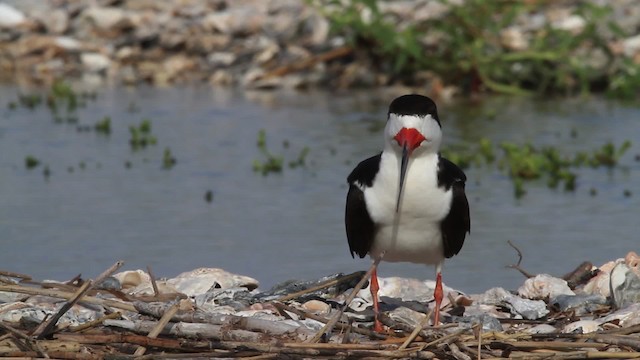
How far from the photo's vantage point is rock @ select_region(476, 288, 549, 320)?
6926 millimetres

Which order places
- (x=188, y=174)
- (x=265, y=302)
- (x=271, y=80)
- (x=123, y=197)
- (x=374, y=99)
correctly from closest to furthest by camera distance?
(x=265, y=302)
(x=123, y=197)
(x=188, y=174)
(x=374, y=99)
(x=271, y=80)

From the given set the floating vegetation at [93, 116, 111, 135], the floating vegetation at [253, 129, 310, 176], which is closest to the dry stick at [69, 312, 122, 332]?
the floating vegetation at [253, 129, 310, 176]

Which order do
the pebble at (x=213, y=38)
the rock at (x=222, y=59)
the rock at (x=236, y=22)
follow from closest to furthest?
the pebble at (x=213, y=38)
the rock at (x=222, y=59)
the rock at (x=236, y=22)

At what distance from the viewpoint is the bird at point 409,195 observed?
6.36 meters

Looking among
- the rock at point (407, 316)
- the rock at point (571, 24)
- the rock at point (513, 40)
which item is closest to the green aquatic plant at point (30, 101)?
the rock at point (513, 40)

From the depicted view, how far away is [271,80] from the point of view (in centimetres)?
1736

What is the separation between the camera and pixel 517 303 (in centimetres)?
702

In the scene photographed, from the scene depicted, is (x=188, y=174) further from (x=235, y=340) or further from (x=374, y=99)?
(x=235, y=340)

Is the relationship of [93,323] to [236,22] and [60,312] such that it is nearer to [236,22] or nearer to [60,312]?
[60,312]

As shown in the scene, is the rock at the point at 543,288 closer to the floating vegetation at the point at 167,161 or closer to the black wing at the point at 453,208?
the black wing at the point at 453,208

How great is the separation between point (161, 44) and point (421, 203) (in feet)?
43.2

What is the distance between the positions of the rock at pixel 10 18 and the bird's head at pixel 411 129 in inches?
569

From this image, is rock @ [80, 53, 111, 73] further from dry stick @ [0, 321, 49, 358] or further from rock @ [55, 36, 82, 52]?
dry stick @ [0, 321, 49, 358]

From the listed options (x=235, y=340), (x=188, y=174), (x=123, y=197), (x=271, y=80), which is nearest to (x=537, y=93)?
(x=271, y=80)
